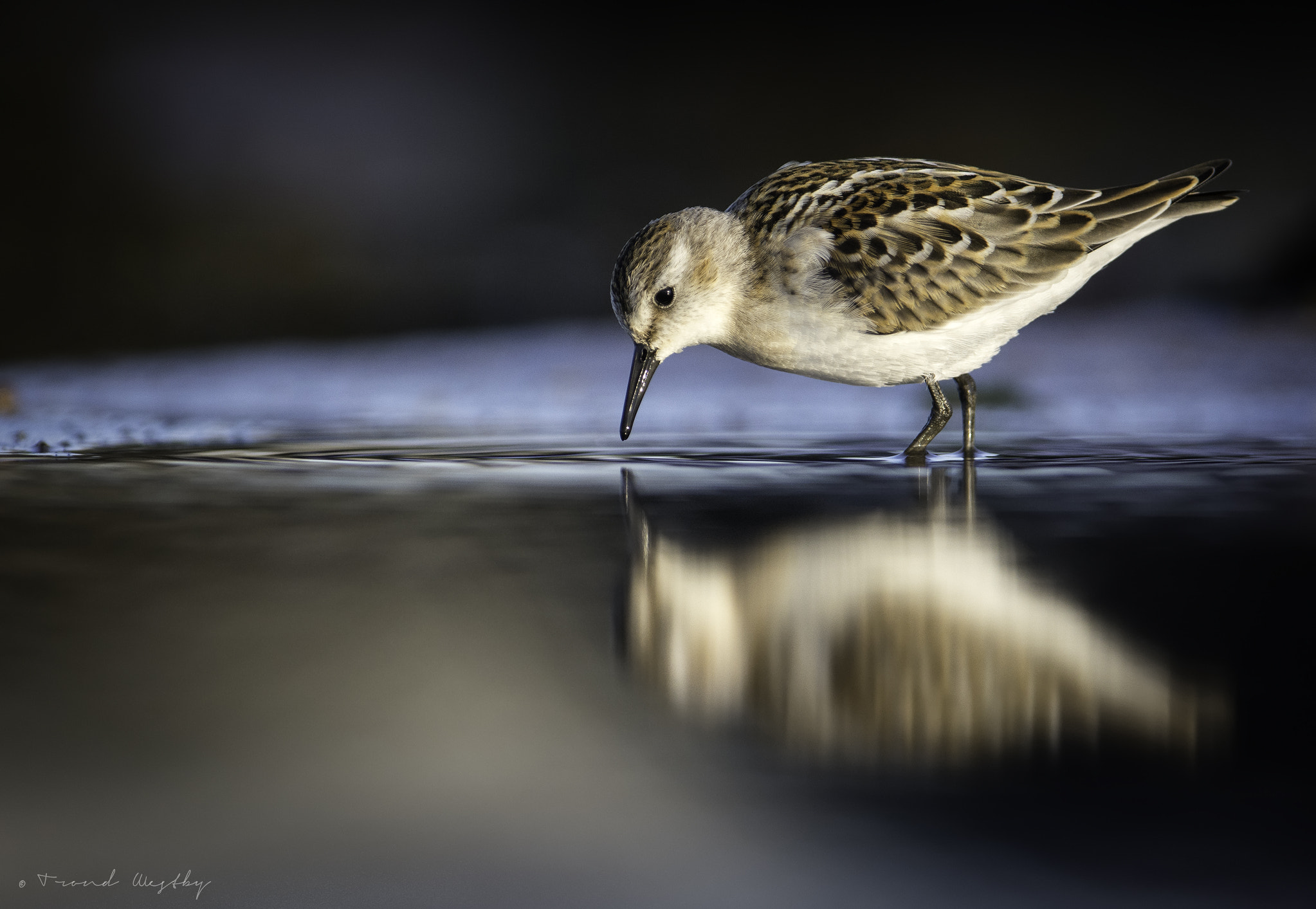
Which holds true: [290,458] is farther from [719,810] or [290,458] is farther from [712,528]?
[719,810]

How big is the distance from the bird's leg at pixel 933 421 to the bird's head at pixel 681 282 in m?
0.70

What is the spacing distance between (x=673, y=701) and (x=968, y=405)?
Answer: 2.87 meters

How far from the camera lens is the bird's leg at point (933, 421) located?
12.8ft

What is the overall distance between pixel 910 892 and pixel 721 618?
0.86 metres

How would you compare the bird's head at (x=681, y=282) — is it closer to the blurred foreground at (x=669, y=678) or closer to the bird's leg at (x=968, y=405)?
the blurred foreground at (x=669, y=678)

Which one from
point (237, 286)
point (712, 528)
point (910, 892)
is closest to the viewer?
point (910, 892)

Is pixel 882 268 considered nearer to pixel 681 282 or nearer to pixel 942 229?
pixel 942 229

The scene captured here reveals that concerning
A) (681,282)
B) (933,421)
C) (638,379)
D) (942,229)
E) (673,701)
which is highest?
(942,229)

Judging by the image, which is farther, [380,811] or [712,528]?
[712,528]

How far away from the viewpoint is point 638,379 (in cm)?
404

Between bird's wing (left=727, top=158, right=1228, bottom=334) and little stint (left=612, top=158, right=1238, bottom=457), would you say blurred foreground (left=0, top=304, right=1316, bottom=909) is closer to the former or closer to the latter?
little stint (left=612, top=158, right=1238, bottom=457)

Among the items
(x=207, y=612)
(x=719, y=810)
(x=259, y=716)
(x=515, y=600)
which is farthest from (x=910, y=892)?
(x=207, y=612)

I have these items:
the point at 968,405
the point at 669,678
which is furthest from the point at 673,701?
the point at 968,405

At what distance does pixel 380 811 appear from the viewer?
1.21m
